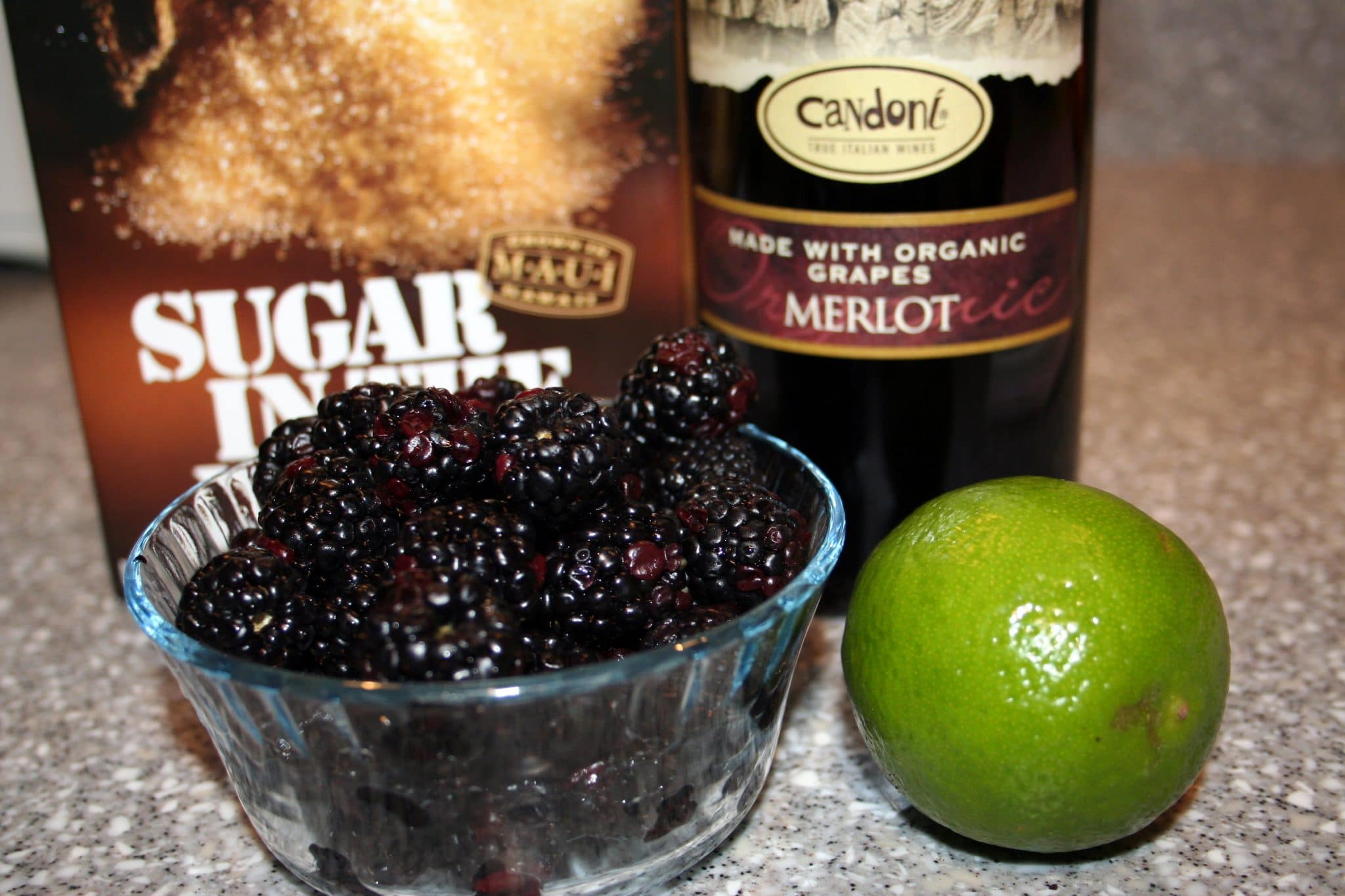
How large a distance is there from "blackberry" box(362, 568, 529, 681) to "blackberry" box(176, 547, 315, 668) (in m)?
0.07

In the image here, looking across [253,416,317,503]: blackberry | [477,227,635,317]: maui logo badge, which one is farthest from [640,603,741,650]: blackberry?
[477,227,635,317]: maui logo badge

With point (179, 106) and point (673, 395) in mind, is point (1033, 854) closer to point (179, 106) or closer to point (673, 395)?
point (673, 395)

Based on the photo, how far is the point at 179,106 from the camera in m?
0.79

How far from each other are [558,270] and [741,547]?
1.05 ft

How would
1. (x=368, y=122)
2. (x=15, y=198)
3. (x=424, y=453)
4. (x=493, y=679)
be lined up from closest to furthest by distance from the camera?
(x=493, y=679) → (x=424, y=453) → (x=368, y=122) → (x=15, y=198)

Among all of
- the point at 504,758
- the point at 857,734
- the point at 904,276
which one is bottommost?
the point at 857,734

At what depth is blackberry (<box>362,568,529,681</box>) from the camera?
0.50 meters

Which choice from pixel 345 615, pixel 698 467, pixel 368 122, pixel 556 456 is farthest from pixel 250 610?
pixel 368 122

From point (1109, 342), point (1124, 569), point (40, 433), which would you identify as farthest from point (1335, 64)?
point (40, 433)

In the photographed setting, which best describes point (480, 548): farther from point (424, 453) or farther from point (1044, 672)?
point (1044, 672)

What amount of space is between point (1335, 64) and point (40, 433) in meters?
1.62

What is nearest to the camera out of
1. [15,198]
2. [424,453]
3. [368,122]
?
[424,453]

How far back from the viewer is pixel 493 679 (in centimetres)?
50

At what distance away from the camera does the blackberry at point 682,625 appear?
0.57 metres
